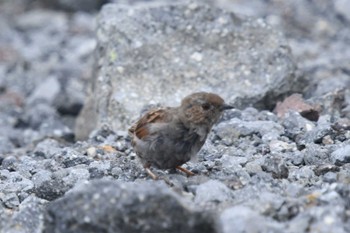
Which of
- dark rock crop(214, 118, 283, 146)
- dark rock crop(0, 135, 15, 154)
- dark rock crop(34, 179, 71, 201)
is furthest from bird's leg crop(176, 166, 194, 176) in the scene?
dark rock crop(0, 135, 15, 154)

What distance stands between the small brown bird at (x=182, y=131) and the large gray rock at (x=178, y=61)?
2.88 metres

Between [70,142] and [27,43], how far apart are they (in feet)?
23.7

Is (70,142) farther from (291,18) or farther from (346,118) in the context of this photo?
(291,18)

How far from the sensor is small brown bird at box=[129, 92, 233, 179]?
24.8 ft

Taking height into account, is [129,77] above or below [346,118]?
below

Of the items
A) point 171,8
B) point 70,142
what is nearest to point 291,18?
point 171,8

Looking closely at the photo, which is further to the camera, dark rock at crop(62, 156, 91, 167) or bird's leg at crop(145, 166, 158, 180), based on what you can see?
dark rock at crop(62, 156, 91, 167)

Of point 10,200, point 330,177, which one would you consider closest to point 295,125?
point 330,177

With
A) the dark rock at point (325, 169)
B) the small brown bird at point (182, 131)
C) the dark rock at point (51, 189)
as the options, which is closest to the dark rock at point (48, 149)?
the dark rock at point (51, 189)

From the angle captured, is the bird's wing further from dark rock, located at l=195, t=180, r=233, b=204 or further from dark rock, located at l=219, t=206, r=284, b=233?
dark rock, located at l=219, t=206, r=284, b=233

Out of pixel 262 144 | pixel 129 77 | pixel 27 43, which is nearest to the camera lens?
pixel 262 144

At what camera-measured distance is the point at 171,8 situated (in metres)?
11.8

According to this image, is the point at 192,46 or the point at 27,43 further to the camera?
the point at 27,43

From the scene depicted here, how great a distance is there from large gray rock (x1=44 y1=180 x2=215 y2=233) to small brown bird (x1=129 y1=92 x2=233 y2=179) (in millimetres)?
1462
